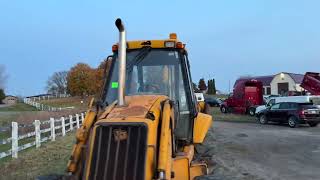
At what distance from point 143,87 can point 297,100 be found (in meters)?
28.5

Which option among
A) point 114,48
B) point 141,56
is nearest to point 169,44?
point 141,56

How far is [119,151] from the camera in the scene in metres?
6.20

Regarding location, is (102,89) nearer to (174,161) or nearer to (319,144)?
(174,161)

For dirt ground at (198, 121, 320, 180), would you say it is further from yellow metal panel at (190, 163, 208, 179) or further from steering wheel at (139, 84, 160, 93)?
steering wheel at (139, 84, 160, 93)

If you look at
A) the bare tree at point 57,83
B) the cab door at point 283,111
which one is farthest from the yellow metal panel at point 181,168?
the bare tree at point 57,83

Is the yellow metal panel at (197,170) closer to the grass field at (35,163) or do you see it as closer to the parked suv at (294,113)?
the grass field at (35,163)

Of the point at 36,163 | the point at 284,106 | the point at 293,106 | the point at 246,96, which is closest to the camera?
the point at 36,163

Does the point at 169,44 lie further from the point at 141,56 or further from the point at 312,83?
the point at 312,83

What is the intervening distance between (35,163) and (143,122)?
9.19m

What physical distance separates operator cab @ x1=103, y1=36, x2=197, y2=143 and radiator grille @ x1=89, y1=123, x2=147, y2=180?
6.29ft

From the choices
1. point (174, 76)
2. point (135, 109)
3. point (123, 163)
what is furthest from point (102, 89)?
point (123, 163)

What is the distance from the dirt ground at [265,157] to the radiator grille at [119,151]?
1262 mm

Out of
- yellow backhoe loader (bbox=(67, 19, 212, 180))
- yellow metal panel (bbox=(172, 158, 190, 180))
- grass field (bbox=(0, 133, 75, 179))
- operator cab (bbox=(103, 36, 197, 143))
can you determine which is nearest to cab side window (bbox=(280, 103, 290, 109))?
grass field (bbox=(0, 133, 75, 179))

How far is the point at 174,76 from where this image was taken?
8.31 metres
